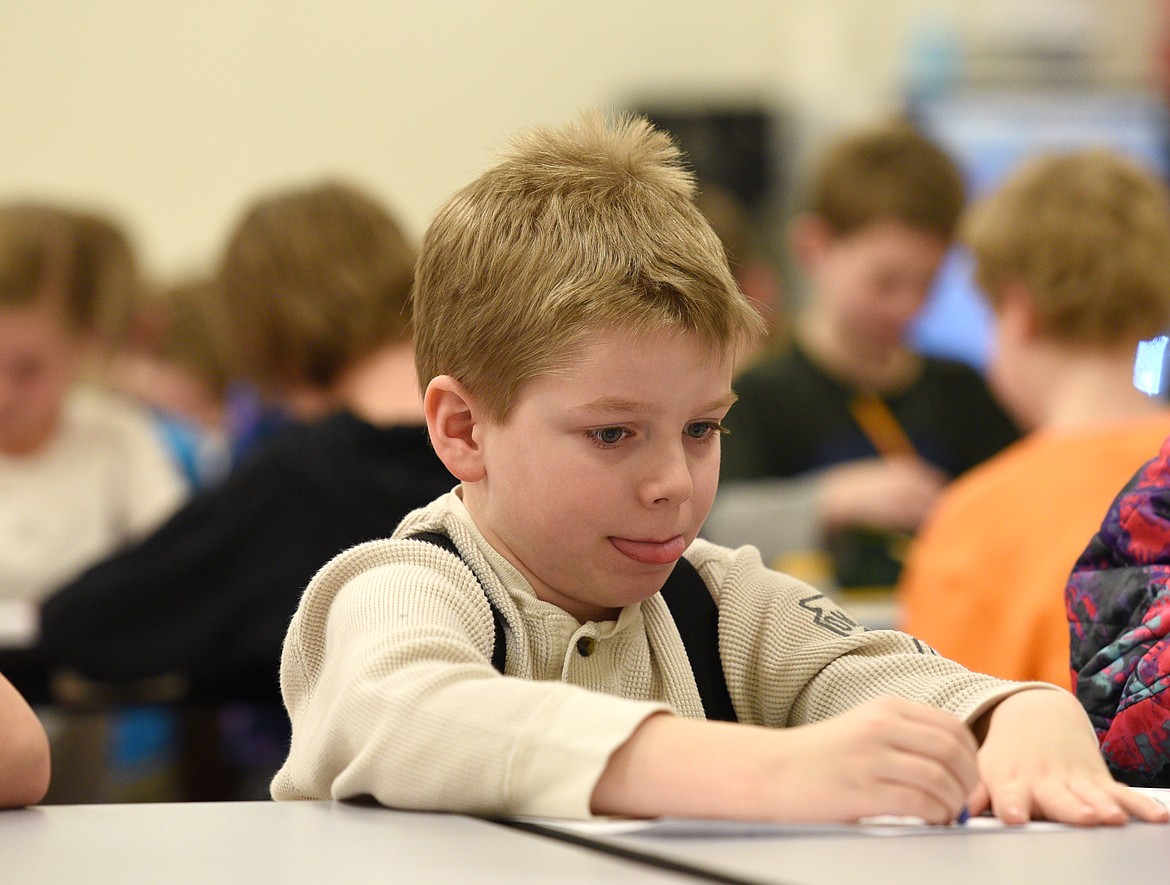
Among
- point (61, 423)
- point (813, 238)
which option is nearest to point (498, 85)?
point (813, 238)

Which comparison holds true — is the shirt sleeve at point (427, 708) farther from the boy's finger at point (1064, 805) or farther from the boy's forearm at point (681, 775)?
the boy's finger at point (1064, 805)

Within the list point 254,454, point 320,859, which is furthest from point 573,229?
point 254,454

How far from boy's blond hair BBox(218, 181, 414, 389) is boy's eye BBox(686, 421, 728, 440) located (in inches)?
48.7

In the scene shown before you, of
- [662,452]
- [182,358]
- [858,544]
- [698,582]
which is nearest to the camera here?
[662,452]

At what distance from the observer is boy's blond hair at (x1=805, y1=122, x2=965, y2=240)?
2.72 m

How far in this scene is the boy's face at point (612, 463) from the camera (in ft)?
2.88

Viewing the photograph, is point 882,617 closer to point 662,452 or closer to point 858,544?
point 858,544

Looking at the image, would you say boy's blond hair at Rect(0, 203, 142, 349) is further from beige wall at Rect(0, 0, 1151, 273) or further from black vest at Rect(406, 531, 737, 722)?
beige wall at Rect(0, 0, 1151, 273)

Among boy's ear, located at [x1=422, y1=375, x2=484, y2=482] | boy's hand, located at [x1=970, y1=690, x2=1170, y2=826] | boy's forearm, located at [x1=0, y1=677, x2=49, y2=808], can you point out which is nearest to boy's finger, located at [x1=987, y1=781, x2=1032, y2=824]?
boy's hand, located at [x1=970, y1=690, x2=1170, y2=826]

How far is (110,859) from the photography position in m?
0.68

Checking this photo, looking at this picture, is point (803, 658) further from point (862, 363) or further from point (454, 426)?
point (862, 363)

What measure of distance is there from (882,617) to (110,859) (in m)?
1.45

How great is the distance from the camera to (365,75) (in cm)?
585

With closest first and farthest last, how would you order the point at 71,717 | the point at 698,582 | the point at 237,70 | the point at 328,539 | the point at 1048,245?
the point at 698,582 → the point at 1048,245 → the point at 328,539 → the point at 71,717 → the point at 237,70
